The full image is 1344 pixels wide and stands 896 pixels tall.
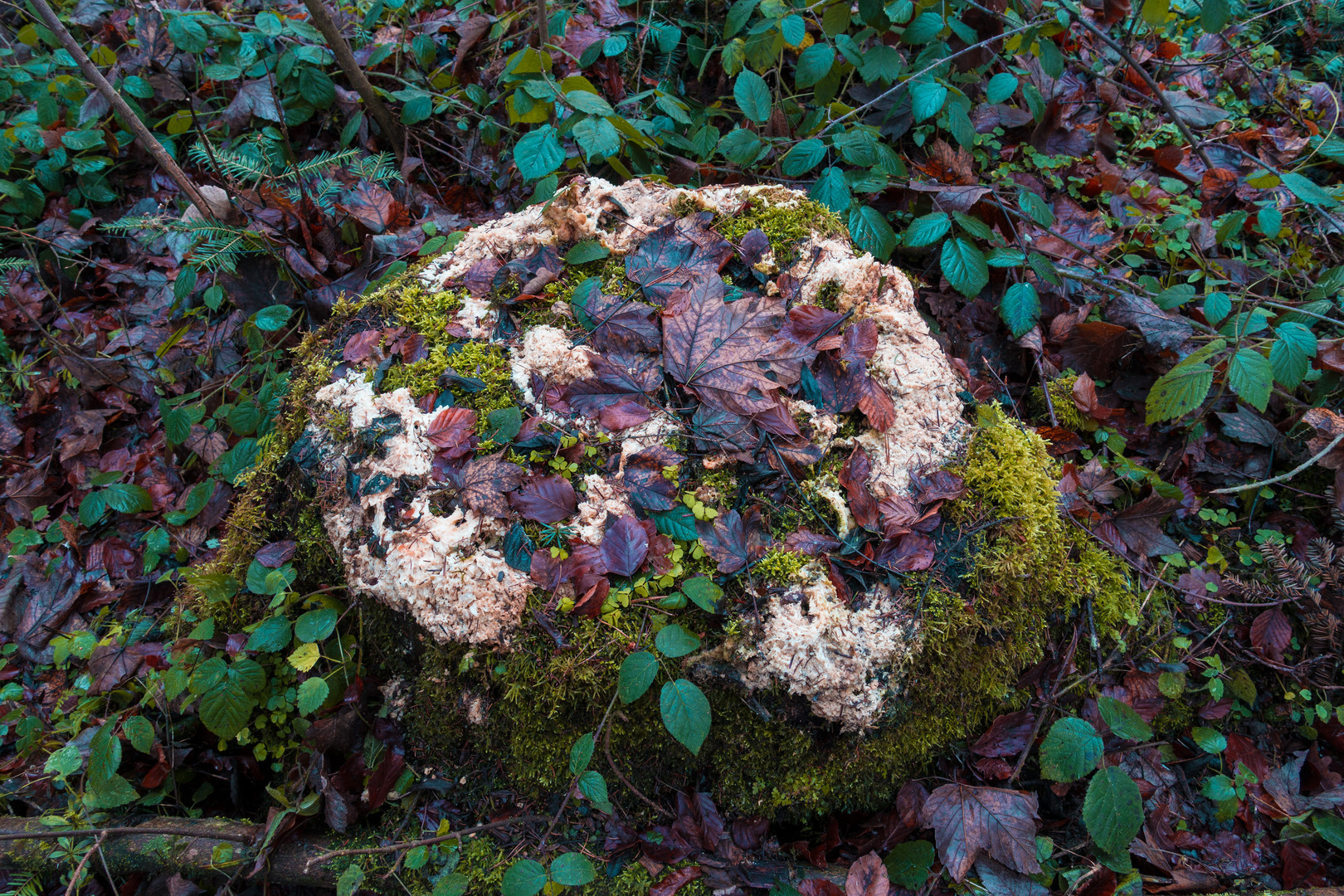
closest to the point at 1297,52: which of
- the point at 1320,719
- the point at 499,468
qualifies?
the point at 1320,719

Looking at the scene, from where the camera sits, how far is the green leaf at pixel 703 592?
2006 millimetres

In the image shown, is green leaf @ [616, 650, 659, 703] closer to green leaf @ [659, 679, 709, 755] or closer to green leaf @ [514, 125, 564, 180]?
green leaf @ [659, 679, 709, 755]

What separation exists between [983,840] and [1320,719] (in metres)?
1.51

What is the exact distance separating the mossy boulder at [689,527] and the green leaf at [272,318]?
0.74m

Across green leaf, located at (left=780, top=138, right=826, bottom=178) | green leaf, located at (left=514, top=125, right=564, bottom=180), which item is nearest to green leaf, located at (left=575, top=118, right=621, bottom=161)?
green leaf, located at (left=514, top=125, right=564, bottom=180)

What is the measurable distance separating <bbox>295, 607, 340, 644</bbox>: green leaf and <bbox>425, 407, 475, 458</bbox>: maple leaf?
71 centimetres

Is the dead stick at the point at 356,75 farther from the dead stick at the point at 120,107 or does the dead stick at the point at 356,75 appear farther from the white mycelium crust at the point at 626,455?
the white mycelium crust at the point at 626,455

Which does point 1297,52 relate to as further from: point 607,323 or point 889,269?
point 607,323

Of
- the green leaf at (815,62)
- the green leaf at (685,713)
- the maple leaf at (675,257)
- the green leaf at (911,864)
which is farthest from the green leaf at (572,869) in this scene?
the green leaf at (815,62)

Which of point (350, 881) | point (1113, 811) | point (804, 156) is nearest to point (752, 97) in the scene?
point (804, 156)

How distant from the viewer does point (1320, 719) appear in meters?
2.47

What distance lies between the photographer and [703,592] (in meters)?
2.02

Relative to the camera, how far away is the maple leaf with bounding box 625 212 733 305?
263cm

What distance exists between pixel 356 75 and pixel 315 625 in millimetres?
3398
